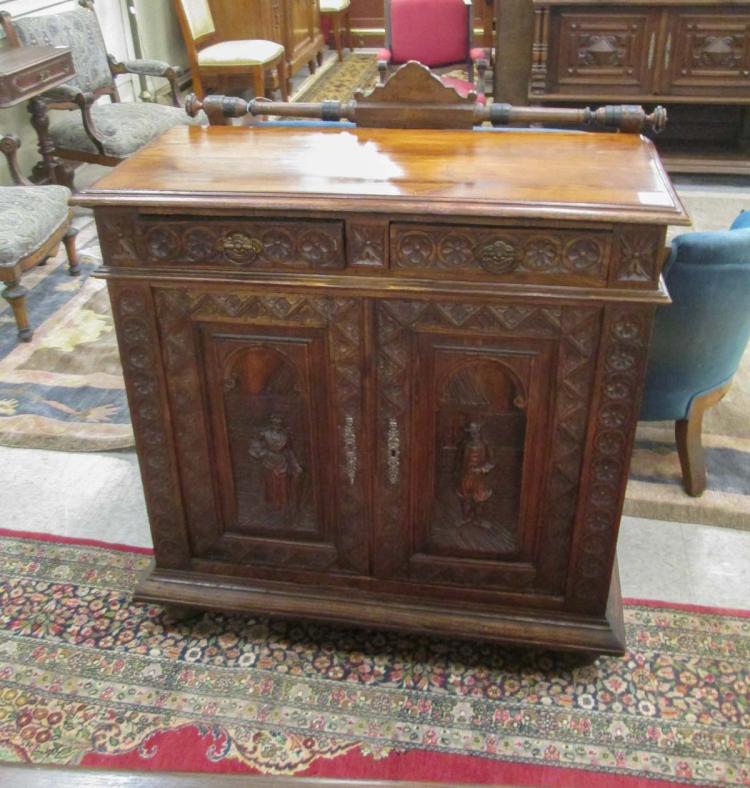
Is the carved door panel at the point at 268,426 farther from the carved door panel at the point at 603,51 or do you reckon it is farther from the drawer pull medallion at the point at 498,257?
the carved door panel at the point at 603,51

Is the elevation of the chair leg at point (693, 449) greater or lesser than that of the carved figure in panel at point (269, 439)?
lesser

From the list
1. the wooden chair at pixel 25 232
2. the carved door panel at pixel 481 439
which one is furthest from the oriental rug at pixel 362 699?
the wooden chair at pixel 25 232

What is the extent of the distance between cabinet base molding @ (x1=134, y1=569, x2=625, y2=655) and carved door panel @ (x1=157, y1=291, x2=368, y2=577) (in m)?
0.06

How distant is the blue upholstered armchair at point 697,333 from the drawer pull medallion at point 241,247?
90 cm

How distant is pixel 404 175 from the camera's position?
1.45 metres

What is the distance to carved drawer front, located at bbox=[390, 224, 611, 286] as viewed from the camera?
132cm

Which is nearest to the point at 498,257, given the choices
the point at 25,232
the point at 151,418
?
the point at 151,418

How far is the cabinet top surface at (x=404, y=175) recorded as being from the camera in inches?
52.1

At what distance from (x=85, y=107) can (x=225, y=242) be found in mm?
2669

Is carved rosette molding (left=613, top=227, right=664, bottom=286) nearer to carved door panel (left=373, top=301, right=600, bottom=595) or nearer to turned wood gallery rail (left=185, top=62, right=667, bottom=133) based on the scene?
carved door panel (left=373, top=301, right=600, bottom=595)

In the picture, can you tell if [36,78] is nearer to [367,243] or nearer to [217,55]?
[217,55]

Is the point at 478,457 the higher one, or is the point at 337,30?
the point at 478,457

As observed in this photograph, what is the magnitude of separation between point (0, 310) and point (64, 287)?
0.91ft

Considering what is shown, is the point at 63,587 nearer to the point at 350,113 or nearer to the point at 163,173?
the point at 163,173
